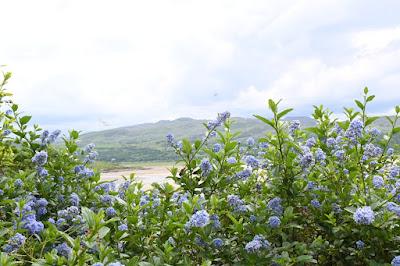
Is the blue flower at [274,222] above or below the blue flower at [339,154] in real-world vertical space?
→ below

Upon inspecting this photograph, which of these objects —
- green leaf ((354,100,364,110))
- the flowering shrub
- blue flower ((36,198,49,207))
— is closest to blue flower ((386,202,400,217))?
the flowering shrub

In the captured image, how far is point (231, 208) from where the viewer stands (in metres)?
3.74

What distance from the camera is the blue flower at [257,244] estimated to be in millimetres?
2994

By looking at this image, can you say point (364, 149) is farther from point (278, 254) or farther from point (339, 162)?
point (278, 254)

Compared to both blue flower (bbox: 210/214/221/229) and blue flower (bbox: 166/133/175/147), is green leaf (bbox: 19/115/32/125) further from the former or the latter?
blue flower (bbox: 210/214/221/229)

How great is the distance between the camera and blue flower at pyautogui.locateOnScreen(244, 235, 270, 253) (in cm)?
299

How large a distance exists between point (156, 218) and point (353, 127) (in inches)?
71.2

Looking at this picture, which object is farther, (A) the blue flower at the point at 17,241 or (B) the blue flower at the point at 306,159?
(B) the blue flower at the point at 306,159

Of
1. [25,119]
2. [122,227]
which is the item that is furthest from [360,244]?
[25,119]

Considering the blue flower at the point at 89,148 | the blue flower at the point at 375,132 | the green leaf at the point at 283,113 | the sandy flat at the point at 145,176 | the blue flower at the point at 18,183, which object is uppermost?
the green leaf at the point at 283,113

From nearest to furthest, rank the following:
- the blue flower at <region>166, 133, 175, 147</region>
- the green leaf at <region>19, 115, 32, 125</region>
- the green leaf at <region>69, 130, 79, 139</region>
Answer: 1. the blue flower at <region>166, 133, 175, 147</region>
2. the green leaf at <region>69, 130, 79, 139</region>
3. the green leaf at <region>19, 115, 32, 125</region>

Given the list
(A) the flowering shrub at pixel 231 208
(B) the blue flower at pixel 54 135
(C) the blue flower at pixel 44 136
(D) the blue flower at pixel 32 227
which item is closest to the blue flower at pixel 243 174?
(A) the flowering shrub at pixel 231 208

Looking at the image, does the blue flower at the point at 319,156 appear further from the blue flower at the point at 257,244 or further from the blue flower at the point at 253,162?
the blue flower at the point at 257,244

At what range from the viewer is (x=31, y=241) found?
335 cm
